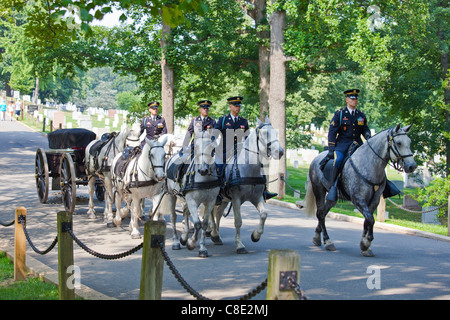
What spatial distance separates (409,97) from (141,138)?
1602 centimetres

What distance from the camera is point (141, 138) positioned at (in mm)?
15953

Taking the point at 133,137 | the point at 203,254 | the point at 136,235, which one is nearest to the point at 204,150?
the point at 203,254

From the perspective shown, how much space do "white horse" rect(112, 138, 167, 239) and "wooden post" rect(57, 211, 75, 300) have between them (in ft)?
16.2

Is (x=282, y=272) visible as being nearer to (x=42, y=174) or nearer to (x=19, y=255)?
(x=19, y=255)

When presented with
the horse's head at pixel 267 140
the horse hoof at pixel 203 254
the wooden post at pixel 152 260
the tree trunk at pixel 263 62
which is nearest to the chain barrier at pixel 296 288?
the wooden post at pixel 152 260

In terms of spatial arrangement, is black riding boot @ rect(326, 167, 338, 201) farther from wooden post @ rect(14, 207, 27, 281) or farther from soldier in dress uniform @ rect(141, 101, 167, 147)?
wooden post @ rect(14, 207, 27, 281)

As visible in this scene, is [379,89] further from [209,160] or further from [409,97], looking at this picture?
[209,160]

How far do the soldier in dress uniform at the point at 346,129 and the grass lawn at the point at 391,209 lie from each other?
433 centimetres

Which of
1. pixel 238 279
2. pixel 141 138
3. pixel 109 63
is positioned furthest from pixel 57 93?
pixel 238 279

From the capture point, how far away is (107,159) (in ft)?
52.4

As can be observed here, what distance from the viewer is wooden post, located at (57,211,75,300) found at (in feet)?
26.3

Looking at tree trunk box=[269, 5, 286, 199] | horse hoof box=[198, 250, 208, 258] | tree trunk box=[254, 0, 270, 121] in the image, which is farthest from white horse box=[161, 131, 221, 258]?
tree trunk box=[254, 0, 270, 121]

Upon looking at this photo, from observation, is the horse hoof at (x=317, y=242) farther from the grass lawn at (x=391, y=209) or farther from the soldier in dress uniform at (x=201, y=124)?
the grass lawn at (x=391, y=209)

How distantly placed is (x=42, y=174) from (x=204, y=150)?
28.3ft
